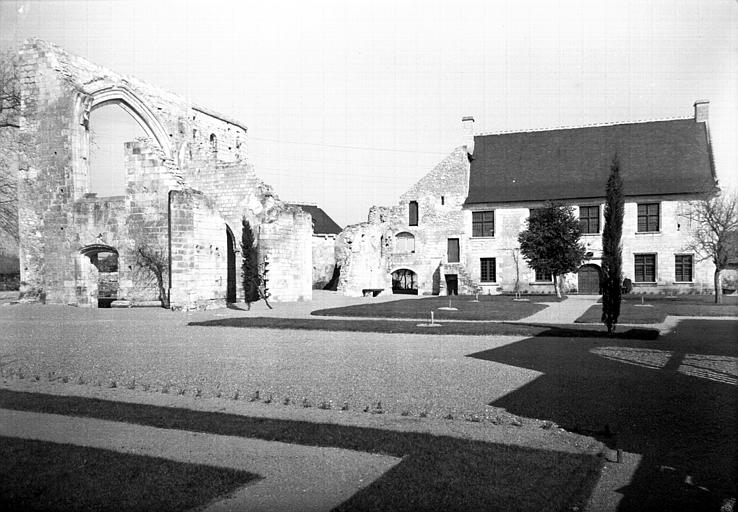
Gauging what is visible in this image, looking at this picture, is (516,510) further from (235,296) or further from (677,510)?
(235,296)

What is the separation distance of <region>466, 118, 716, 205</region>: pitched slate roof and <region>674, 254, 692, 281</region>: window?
380cm

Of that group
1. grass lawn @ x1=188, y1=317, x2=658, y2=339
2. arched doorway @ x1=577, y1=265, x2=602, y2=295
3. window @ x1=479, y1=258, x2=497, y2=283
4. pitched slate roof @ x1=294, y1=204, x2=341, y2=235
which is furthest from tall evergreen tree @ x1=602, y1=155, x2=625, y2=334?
pitched slate roof @ x1=294, y1=204, x2=341, y2=235

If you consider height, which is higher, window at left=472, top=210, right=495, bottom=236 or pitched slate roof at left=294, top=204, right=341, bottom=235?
pitched slate roof at left=294, top=204, right=341, bottom=235

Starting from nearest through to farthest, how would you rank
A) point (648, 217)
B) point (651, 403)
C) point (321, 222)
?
point (651, 403), point (648, 217), point (321, 222)

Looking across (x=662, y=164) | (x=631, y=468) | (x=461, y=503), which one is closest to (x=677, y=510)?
(x=631, y=468)

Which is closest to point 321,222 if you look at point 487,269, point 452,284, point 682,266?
point 452,284

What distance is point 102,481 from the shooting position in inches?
170

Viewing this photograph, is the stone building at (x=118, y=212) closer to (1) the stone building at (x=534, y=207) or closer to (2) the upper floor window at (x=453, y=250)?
(1) the stone building at (x=534, y=207)

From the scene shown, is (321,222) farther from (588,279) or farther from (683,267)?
(683,267)

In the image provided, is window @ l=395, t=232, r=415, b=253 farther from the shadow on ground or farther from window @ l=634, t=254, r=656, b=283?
the shadow on ground

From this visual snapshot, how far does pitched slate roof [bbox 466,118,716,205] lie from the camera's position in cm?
3428

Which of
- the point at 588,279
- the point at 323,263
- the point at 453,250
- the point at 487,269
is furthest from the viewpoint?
the point at 323,263

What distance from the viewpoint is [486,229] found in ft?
121

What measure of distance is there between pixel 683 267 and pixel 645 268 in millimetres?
1980
